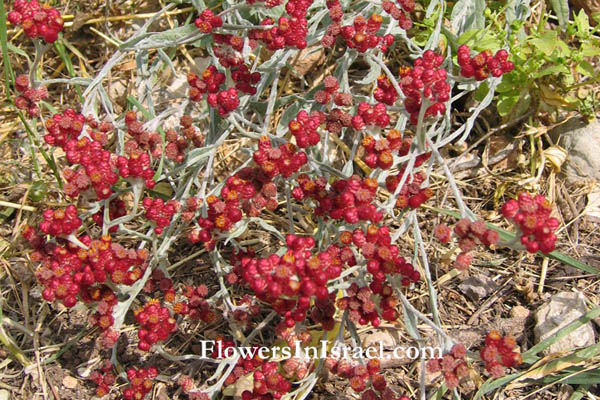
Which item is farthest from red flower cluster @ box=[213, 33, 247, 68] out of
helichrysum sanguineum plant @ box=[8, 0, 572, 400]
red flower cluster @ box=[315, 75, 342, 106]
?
red flower cluster @ box=[315, 75, 342, 106]

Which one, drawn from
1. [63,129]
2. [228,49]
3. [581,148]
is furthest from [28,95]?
[581,148]

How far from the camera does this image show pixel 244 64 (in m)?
2.23

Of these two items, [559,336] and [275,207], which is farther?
[559,336]

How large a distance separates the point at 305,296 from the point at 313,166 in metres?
0.59

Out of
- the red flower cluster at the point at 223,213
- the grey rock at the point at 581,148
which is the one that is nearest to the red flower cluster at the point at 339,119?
the red flower cluster at the point at 223,213

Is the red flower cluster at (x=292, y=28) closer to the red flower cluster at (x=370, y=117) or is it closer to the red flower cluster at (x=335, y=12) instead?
the red flower cluster at (x=335, y=12)

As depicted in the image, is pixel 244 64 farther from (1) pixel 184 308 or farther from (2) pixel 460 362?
(2) pixel 460 362

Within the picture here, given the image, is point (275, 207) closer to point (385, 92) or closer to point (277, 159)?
point (277, 159)

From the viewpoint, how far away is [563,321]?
2291 mm

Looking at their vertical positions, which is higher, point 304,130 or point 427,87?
point 427,87

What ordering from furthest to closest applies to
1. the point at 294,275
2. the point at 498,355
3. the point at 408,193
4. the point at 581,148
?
the point at 581,148, the point at 408,193, the point at 498,355, the point at 294,275

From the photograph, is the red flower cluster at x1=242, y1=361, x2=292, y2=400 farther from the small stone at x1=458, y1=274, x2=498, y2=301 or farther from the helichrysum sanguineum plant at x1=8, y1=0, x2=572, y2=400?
the small stone at x1=458, y1=274, x2=498, y2=301

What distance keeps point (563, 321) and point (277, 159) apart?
1.33m

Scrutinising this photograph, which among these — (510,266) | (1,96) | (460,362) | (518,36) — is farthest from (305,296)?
(1,96)
